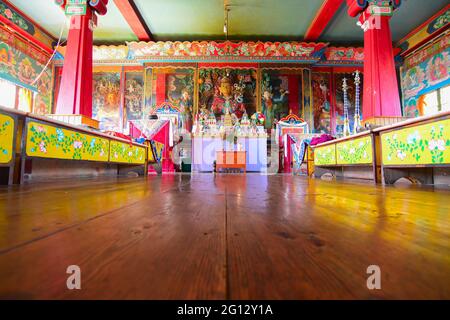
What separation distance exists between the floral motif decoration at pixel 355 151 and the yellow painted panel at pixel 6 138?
3107mm

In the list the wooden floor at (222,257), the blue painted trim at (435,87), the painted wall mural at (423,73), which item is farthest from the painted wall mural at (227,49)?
the wooden floor at (222,257)

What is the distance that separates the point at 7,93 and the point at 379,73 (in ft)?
30.4

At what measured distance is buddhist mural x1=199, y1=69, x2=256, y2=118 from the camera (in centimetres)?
855

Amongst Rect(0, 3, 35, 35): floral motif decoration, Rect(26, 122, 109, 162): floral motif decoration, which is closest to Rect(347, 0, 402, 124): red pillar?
Rect(26, 122, 109, 162): floral motif decoration

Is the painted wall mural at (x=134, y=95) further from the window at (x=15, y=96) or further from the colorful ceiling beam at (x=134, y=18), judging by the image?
the window at (x=15, y=96)

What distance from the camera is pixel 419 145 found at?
1972 millimetres

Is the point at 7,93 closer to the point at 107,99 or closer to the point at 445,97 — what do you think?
the point at 107,99

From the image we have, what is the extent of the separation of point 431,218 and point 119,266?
64 cm

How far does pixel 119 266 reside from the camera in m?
0.25

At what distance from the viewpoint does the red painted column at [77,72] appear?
4.32 metres

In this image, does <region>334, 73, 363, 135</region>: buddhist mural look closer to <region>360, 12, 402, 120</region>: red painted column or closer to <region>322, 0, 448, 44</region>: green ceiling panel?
<region>322, 0, 448, 44</region>: green ceiling panel

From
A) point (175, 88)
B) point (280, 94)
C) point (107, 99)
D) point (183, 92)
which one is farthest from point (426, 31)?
point (107, 99)

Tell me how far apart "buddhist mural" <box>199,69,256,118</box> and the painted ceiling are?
1.23 m
